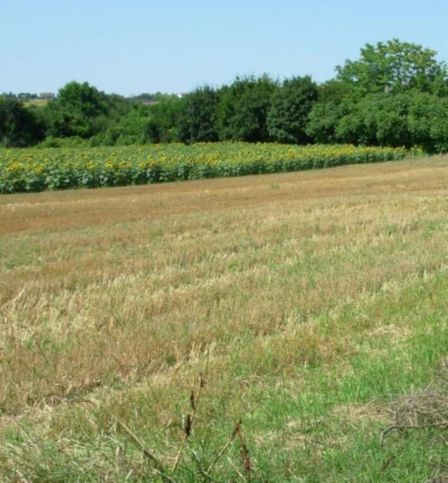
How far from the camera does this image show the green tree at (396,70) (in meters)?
77.2

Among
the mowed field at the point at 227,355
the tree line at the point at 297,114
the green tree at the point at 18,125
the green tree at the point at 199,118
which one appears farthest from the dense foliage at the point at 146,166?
the green tree at the point at 18,125

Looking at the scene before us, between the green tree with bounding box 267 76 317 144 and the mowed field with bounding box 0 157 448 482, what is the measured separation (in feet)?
181

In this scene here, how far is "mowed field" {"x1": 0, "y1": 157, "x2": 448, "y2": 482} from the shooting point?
14.1ft

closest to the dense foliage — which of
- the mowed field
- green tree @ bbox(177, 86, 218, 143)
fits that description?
the mowed field

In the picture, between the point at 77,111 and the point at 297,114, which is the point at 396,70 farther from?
the point at 77,111

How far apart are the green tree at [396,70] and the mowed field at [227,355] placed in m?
64.2

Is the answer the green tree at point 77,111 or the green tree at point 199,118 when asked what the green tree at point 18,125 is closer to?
the green tree at point 77,111

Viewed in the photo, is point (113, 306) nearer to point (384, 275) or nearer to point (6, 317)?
point (6, 317)

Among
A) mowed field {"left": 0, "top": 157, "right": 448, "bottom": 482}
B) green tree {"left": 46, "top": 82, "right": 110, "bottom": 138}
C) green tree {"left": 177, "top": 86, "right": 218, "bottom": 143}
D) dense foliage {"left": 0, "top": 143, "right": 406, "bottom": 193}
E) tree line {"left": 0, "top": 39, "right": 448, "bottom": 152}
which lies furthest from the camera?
green tree {"left": 46, "top": 82, "right": 110, "bottom": 138}

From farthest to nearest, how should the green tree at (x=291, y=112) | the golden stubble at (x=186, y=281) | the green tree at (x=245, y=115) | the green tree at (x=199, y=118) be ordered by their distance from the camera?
1. the green tree at (x=199, y=118)
2. the green tree at (x=245, y=115)
3. the green tree at (x=291, y=112)
4. the golden stubble at (x=186, y=281)

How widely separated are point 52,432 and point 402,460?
2.14 meters

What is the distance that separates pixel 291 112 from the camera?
70.8 meters

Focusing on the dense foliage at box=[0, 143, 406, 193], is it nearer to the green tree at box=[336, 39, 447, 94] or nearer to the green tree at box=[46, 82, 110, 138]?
the green tree at box=[336, 39, 447, 94]

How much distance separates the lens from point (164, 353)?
718 centimetres
